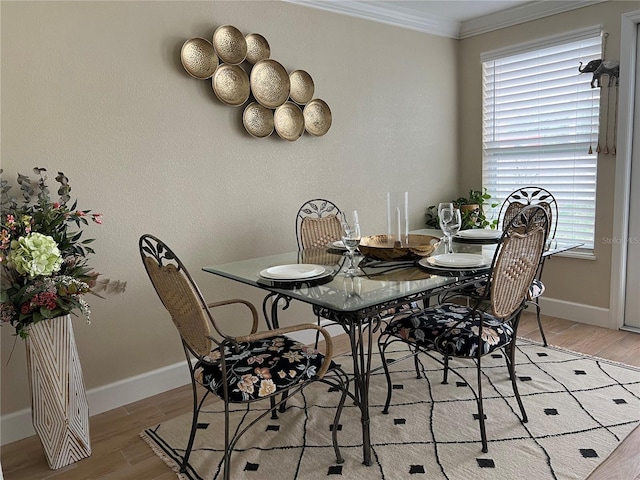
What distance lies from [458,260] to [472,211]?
75.5 inches

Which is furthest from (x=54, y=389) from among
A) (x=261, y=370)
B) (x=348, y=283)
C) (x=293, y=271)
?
(x=348, y=283)

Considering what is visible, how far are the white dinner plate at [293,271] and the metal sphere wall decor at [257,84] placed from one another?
1.12 metres

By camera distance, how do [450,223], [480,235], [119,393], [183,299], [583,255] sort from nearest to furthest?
[183,299] < [450,223] < [119,393] < [480,235] < [583,255]

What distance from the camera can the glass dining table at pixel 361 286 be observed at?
179 centimetres

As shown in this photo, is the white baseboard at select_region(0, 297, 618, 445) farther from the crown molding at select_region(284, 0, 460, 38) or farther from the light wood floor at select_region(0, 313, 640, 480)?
the crown molding at select_region(284, 0, 460, 38)

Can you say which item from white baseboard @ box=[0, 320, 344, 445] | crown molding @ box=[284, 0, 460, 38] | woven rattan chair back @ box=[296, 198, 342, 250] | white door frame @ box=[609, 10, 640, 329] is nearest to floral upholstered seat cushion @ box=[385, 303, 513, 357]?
woven rattan chair back @ box=[296, 198, 342, 250]

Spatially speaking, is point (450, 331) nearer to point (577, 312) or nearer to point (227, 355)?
point (227, 355)

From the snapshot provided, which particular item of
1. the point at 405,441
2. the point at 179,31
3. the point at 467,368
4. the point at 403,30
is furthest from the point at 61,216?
the point at 403,30

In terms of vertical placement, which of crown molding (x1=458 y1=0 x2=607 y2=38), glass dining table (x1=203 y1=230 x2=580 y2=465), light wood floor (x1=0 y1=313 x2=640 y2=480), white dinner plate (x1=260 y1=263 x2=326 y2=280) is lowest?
light wood floor (x1=0 y1=313 x2=640 y2=480)

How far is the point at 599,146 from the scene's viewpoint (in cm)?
344

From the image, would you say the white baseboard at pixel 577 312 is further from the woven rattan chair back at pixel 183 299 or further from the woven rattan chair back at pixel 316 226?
the woven rattan chair back at pixel 183 299

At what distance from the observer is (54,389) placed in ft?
6.95

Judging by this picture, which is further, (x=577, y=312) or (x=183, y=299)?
(x=577, y=312)

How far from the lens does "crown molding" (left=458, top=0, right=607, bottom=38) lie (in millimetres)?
3484
